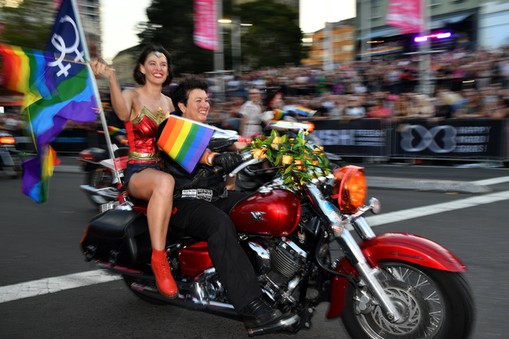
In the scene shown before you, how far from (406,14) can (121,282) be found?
1321cm

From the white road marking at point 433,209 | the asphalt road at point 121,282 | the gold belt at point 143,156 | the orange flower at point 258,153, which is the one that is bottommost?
the asphalt road at point 121,282

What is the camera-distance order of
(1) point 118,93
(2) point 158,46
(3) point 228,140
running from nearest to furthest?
(3) point 228,140 < (1) point 118,93 < (2) point 158,46

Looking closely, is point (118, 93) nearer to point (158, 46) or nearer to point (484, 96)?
point (158, 46)

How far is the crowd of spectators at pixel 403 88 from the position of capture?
13.3m

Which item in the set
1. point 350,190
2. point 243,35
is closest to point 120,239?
point 350,190

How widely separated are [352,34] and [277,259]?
4972 cm

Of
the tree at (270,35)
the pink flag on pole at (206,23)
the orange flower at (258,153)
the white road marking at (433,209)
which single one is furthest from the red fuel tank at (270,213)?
the tree at (270,35)

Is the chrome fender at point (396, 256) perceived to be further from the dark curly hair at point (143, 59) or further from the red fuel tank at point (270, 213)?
the dark curly hair at point (143, 59)

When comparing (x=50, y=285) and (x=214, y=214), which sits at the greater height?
(x=214, y=214)

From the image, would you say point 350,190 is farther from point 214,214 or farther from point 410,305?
point 214,214

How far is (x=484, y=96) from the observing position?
13.0 meters

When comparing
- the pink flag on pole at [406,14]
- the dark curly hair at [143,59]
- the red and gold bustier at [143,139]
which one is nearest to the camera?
the red and gold bustier at [143,139]

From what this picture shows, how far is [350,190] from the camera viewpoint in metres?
3.19

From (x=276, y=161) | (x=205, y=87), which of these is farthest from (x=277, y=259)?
(x=205, y=87)
